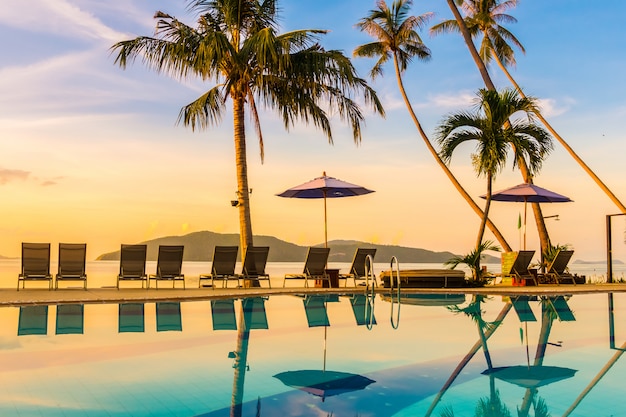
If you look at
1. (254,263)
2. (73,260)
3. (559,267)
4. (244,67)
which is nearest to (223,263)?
(254,263)

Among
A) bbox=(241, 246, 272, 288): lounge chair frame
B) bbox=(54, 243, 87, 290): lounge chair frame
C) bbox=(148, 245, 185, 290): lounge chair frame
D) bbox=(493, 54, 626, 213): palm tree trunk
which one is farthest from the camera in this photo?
bbox=(493, 54, 626, 213): palm tree trunk

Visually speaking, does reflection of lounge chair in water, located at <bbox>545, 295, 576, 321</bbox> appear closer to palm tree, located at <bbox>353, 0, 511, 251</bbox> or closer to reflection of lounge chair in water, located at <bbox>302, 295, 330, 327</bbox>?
reflection of lounge chair in water, located at <bbox>302, 295, 330, 327</bbox>

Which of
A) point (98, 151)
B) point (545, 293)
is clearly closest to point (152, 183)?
point (98, 151)

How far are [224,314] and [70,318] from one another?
85.2 inches

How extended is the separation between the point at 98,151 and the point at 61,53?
13.5 feet

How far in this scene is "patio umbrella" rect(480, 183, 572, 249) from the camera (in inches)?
656

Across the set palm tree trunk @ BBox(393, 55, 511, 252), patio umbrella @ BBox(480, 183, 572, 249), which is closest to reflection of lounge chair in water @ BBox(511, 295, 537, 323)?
patio umbrella @ BBox(480, 183, 572, 249)

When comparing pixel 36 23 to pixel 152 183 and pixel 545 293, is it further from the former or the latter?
pixel 545 293

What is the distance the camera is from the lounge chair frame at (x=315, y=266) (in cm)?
1398

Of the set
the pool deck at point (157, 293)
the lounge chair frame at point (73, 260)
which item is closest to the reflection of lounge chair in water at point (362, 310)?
the pool deck at point (157, 293)

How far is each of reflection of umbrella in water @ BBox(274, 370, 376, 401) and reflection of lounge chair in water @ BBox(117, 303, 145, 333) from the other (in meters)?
3.14

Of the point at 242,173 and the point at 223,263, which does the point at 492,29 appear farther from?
the point at 223,263

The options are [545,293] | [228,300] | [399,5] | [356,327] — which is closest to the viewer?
[356,327]

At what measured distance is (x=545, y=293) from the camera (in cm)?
1327
